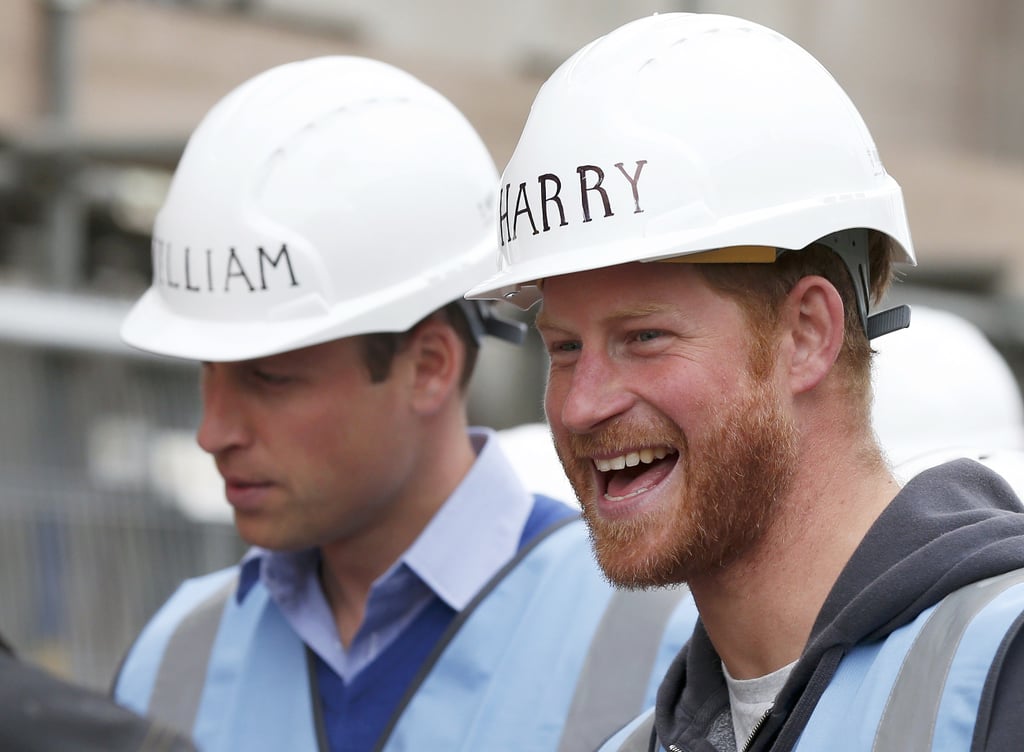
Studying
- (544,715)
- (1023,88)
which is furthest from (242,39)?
(544,715)

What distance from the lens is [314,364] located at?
3711 millimetres

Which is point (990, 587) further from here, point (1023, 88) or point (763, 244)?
point (1023, 88)

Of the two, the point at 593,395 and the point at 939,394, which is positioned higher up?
the point at 593,395

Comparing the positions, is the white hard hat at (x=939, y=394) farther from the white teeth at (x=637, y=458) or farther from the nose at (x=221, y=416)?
the white teeth at (x=637, y=458)

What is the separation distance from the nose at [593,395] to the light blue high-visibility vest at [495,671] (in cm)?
96

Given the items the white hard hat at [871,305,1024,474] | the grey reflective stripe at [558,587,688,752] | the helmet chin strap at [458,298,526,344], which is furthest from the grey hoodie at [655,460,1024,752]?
the white hard hat at [871,305,1024,474]

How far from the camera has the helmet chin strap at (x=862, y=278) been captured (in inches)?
103

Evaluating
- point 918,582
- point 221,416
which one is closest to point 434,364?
point 221,416

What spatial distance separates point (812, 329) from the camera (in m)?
2.54

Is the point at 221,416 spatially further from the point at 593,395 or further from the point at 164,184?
the point at 164,184

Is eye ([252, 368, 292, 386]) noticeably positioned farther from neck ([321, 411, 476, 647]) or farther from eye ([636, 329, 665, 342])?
eye ([636, 329, 665, 342])

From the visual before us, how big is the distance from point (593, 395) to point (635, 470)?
0.15m

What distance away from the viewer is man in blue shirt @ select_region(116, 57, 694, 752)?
353cm

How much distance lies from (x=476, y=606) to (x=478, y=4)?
28.1 feet
